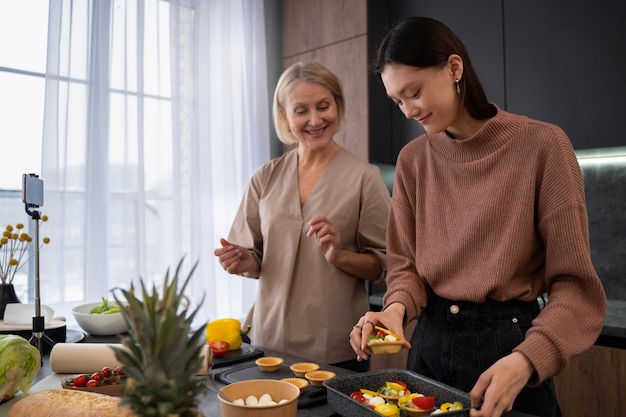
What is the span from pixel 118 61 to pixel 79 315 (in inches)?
68.4

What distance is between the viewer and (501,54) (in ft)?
8.97

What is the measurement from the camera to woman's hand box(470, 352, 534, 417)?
2.94ft

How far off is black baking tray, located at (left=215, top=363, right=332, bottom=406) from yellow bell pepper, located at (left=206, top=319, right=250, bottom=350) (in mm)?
158

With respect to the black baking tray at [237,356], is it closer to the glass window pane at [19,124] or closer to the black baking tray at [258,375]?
the black baking tray at [258,375]

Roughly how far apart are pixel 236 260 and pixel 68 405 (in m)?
0.91

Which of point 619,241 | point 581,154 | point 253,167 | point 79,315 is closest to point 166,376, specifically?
point 79,315

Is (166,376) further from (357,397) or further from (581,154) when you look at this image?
(581,154)

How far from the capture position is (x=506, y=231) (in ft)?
3.97

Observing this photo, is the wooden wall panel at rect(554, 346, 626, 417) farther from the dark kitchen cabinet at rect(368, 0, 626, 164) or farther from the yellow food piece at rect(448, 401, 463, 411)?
the yellow food piece at rect(448, 401, 463, 411)

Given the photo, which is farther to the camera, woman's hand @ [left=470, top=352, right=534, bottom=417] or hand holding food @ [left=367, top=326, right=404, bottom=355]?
hand holding food @ [left=367, top=326, right=404, bottom=355]

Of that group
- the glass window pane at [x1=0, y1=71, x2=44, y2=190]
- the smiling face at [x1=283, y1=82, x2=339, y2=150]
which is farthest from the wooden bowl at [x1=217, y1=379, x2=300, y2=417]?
the glass window pane at [x1=0, y1=71, x2=44, y2=190]

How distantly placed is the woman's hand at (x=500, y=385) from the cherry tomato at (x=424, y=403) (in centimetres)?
7

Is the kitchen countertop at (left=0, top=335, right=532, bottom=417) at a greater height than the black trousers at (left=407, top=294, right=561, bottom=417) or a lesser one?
lesser

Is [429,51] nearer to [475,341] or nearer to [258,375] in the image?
[475,341]
